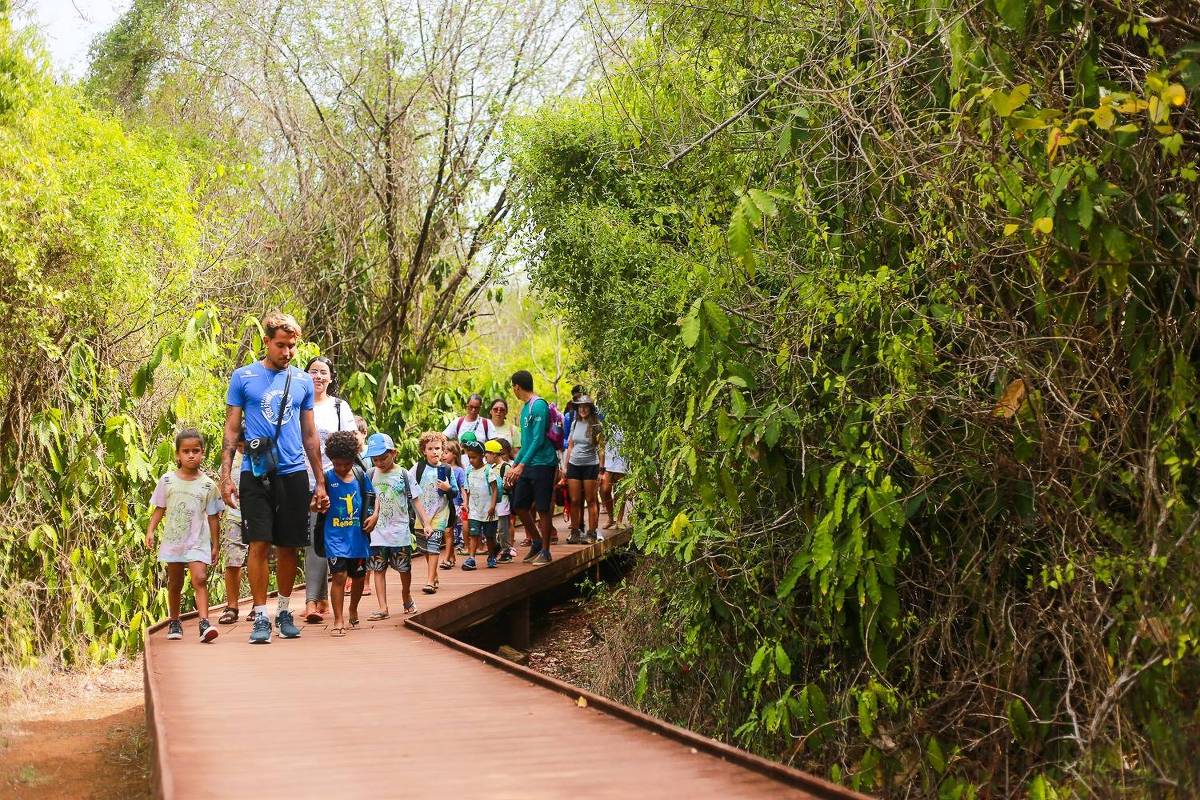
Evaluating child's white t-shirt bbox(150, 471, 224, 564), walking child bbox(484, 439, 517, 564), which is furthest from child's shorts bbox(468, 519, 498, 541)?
child's white t-shirt bbox(150, 471, 224, 564)

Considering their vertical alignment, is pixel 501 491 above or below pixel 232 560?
above

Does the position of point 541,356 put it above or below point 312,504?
above

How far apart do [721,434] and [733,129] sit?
221 centimetres

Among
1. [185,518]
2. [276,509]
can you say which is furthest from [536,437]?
[276,509]

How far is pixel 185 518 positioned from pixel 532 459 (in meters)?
4.46

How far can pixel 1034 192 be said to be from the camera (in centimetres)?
451

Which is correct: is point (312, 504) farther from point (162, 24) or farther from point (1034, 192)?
point (162, 24)

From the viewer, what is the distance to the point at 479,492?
41.5ft

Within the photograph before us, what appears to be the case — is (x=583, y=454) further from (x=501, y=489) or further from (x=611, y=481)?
(x=611, y=481)

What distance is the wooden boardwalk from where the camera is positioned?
14.2ft

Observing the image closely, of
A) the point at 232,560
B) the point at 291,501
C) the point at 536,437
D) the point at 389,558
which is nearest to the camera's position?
the point at 291,501

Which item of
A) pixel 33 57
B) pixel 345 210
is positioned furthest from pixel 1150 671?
pixel 345 210

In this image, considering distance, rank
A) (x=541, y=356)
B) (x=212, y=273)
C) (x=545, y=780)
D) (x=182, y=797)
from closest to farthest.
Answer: (x=182, y=797)
(x=545, y=780)
(x=212, y=273)
(x=541, y=356)

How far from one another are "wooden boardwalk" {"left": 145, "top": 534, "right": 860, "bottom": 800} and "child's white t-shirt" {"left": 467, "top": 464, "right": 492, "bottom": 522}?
4.57m
